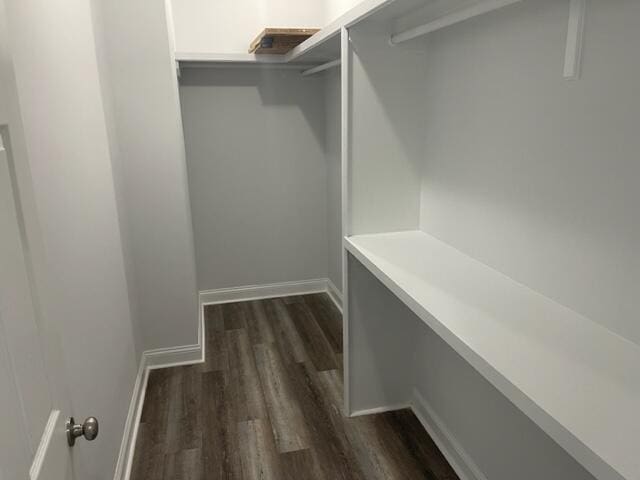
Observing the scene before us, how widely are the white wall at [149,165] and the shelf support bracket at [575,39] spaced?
204 cm

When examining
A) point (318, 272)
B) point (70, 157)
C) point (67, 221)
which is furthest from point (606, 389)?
point (318, 272)

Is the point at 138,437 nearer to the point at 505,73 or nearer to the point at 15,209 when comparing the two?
the point at 15,209

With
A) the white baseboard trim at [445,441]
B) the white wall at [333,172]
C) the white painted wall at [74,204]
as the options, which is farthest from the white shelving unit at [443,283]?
the white painted wall at [74,204]

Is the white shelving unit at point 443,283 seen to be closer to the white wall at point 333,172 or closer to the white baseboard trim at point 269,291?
the white wall at point 333,172

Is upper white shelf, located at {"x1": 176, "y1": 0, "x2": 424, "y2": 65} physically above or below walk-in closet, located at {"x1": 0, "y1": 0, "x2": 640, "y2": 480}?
above

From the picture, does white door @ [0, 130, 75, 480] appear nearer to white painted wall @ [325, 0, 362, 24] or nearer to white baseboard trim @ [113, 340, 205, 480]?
white baseboard trim @ [113, 340, 205, 480]

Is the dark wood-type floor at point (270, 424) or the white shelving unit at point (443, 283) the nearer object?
the white shelving unit at point (443, 283)

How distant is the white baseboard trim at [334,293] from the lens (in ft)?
12.2

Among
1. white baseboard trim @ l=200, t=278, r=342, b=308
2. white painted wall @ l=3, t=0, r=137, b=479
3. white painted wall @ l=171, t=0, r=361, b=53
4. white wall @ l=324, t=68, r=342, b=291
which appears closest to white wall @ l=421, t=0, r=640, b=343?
white painted wall @ l=3, t=0, r=137, b=479

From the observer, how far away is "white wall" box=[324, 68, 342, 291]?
338 centimetres

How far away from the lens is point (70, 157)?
161 centimetres

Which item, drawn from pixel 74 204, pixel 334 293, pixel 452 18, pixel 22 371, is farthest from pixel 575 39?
pixel 334 293

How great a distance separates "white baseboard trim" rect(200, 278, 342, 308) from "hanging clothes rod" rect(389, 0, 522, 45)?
7.48 ft

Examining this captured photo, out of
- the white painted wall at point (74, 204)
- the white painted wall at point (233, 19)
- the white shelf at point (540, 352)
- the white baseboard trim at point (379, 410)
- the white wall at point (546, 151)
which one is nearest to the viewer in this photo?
the white shelf at point (540, 352)
